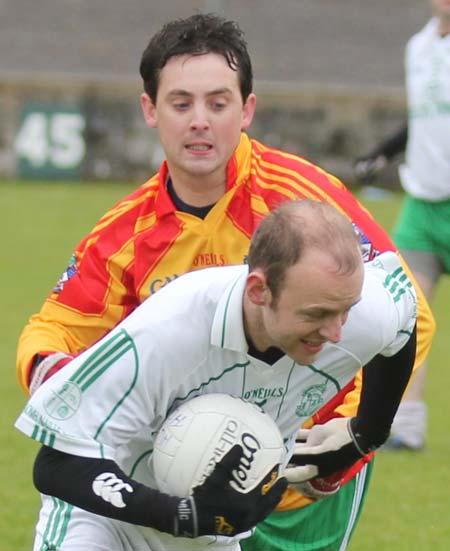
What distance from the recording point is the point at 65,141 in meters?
21.4

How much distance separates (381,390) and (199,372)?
77 cm

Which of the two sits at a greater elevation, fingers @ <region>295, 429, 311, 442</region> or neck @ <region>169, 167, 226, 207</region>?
neck @ <region>169, 167, 226, 207</region>

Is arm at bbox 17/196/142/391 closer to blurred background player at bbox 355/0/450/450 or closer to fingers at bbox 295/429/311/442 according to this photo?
fingers at bbox 295/429/311/442

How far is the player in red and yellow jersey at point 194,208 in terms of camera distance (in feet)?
15.1

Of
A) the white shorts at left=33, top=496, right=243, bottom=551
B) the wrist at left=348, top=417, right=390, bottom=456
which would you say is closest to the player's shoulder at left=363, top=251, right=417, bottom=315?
the wrist at left=348, top=417, right=390, bottom=456

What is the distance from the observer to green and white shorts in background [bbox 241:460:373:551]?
15.8 feet

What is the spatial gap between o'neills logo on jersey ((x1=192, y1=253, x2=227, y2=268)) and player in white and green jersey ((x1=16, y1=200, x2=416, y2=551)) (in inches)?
29.8

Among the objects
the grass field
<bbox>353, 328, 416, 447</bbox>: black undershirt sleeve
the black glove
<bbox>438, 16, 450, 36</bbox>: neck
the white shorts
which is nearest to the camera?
the white shorts

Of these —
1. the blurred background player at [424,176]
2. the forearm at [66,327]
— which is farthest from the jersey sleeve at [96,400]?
the blurred background player at [424,176]

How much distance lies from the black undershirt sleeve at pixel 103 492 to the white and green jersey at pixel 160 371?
0.04 meters

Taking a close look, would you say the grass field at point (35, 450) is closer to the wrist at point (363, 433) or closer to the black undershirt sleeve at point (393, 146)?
the black undershirt sleeve at point (393, 146)

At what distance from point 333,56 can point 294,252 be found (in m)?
23.4

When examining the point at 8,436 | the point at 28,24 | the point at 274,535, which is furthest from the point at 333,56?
the point at 274,535

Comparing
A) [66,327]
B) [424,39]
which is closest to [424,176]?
[424,39]
